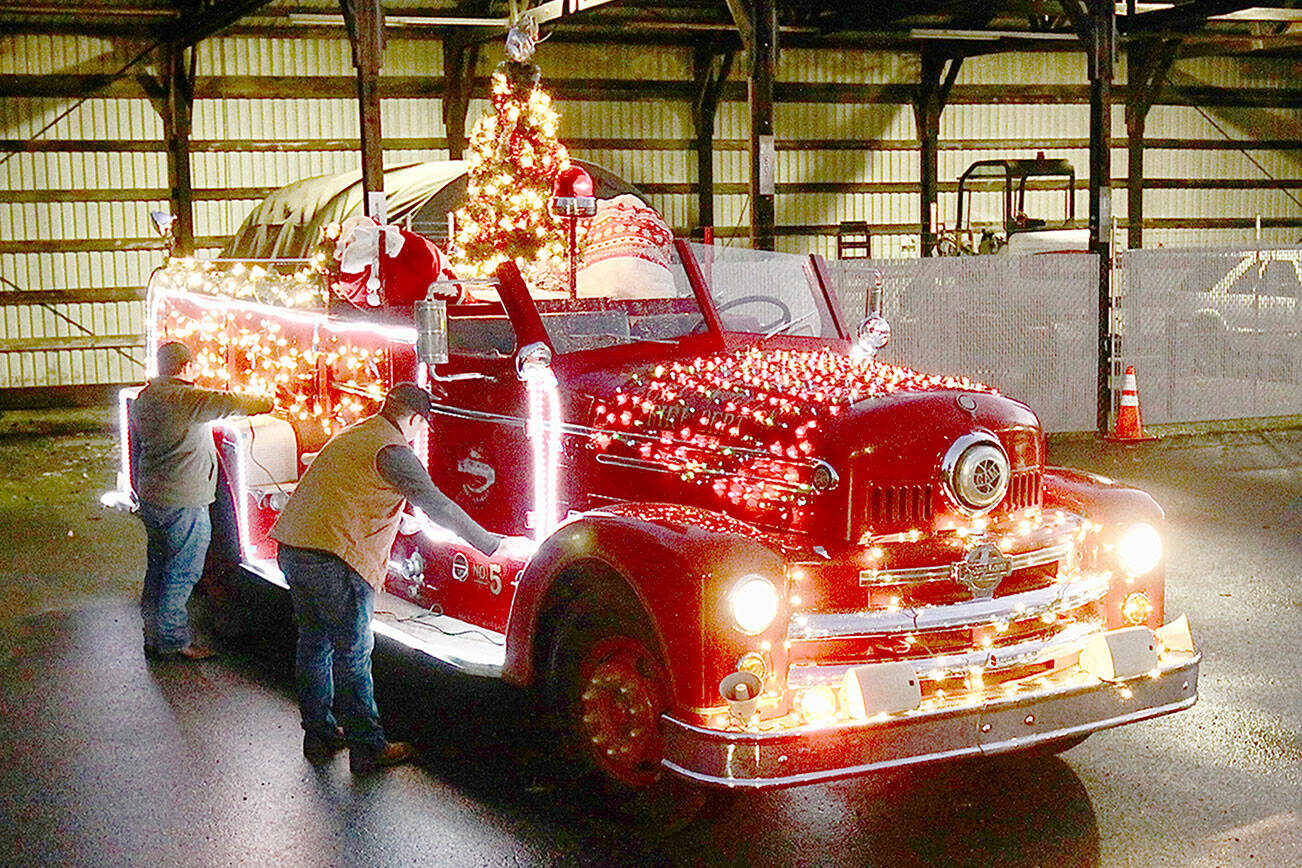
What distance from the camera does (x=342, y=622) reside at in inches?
226

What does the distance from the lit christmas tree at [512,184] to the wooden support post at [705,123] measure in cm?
1431

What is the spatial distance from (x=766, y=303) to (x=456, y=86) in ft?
54.3

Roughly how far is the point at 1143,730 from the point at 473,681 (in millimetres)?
3076

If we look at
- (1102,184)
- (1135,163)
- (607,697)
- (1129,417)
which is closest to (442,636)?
(607,697)

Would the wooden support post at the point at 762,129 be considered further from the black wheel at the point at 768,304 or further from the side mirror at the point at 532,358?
the side mirror at the point at 532,358

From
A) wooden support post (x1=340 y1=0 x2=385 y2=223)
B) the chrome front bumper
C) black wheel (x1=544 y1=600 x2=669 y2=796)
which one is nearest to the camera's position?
the chrome front bumper

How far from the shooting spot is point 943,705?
468 cm

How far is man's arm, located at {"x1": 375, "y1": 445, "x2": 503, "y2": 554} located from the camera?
222 inches

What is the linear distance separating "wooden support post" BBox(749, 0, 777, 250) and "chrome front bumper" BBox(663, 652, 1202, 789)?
418 inches

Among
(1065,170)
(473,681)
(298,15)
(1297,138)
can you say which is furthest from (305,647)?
(1297,138)

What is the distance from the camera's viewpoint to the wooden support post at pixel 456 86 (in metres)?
21.9

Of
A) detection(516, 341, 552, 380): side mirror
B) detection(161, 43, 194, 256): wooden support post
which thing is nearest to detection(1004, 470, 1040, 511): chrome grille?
detection(516, 341, 552, 380): side mirror

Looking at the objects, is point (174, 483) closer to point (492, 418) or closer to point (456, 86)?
point (492, 418)

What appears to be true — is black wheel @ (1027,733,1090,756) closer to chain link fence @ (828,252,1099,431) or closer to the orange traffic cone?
chain link fence @ (828,252,1099,431)
